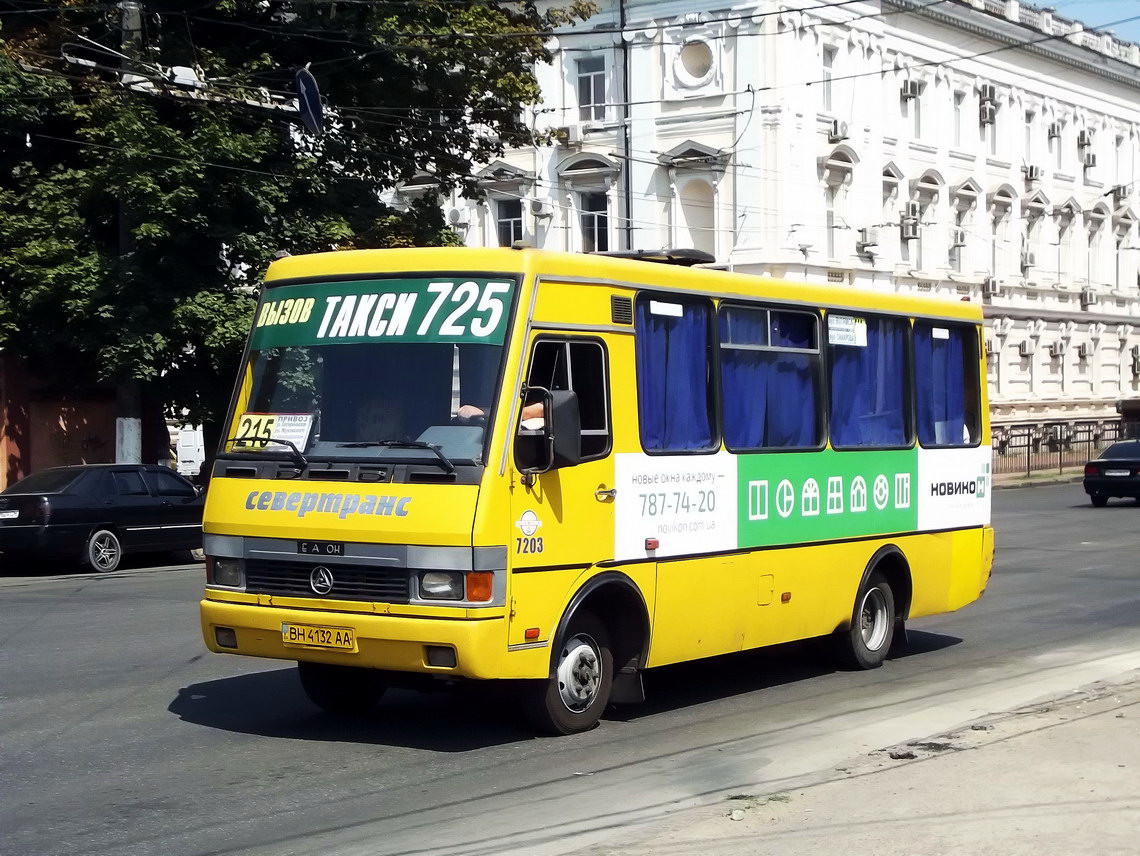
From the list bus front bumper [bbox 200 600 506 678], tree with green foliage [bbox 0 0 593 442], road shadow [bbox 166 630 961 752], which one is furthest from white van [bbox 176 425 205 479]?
bus front bumper [bbox 200 600 506 678]

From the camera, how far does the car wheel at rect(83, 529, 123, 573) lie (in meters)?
22.5

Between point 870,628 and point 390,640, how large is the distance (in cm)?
512

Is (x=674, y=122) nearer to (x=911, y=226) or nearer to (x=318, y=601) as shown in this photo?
(x=911, y=226)

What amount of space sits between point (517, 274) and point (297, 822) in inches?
133

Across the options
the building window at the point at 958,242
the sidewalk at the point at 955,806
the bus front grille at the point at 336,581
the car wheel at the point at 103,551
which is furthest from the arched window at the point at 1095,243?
the bus front grille at the point at 336,581

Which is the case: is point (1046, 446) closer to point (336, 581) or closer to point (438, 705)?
point (438, 705)

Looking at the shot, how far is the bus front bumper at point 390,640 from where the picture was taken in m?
8.71

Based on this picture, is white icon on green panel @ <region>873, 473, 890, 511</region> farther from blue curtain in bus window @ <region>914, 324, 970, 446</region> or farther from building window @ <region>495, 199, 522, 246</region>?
building window @ <region>495, 199, 522, 246</region>

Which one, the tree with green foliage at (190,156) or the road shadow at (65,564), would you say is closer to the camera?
the road shadow at (65,564)

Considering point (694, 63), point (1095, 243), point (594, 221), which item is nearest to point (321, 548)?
point (694, 63)

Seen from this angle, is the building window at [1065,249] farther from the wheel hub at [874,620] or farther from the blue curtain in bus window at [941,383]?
the wheel hub at [874,620]

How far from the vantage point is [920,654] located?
13.6m

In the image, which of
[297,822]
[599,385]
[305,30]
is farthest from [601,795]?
[305,30]

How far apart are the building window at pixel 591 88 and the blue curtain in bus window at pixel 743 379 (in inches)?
1529
